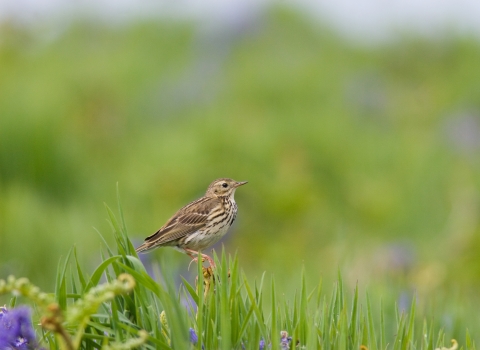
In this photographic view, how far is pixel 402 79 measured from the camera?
16.5 metres

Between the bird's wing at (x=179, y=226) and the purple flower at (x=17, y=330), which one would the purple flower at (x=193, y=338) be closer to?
the purple flower at (x=17, y=330)

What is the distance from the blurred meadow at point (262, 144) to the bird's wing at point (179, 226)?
84 centimetres

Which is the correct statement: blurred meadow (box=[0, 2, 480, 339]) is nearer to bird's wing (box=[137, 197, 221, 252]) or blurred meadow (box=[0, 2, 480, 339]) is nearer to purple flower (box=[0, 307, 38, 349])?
bird's wing (box=[137, 197, 221, 252])

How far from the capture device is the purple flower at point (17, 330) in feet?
9.08

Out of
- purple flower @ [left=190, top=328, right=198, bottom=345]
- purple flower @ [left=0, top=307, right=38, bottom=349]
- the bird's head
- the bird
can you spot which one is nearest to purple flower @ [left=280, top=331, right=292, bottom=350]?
purple flower @ [left=190, top=328, right=198, bottom=345]

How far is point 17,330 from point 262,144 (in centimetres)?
1011

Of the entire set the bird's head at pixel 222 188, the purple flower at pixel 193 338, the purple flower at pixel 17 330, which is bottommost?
the purple flower at pixel 193 338

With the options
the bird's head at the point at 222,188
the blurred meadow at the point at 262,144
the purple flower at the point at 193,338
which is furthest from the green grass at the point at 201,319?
the bird's head at the point at 222,188

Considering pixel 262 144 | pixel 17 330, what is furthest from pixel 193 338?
pixel 262 144

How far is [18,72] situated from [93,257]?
283 inches

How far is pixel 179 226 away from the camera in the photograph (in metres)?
4.95

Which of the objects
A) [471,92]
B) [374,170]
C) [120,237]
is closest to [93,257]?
[120,237]

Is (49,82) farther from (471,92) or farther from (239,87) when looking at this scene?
(471,92)

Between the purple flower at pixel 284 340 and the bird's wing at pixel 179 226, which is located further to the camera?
the bird's wing at pixel 179 226
